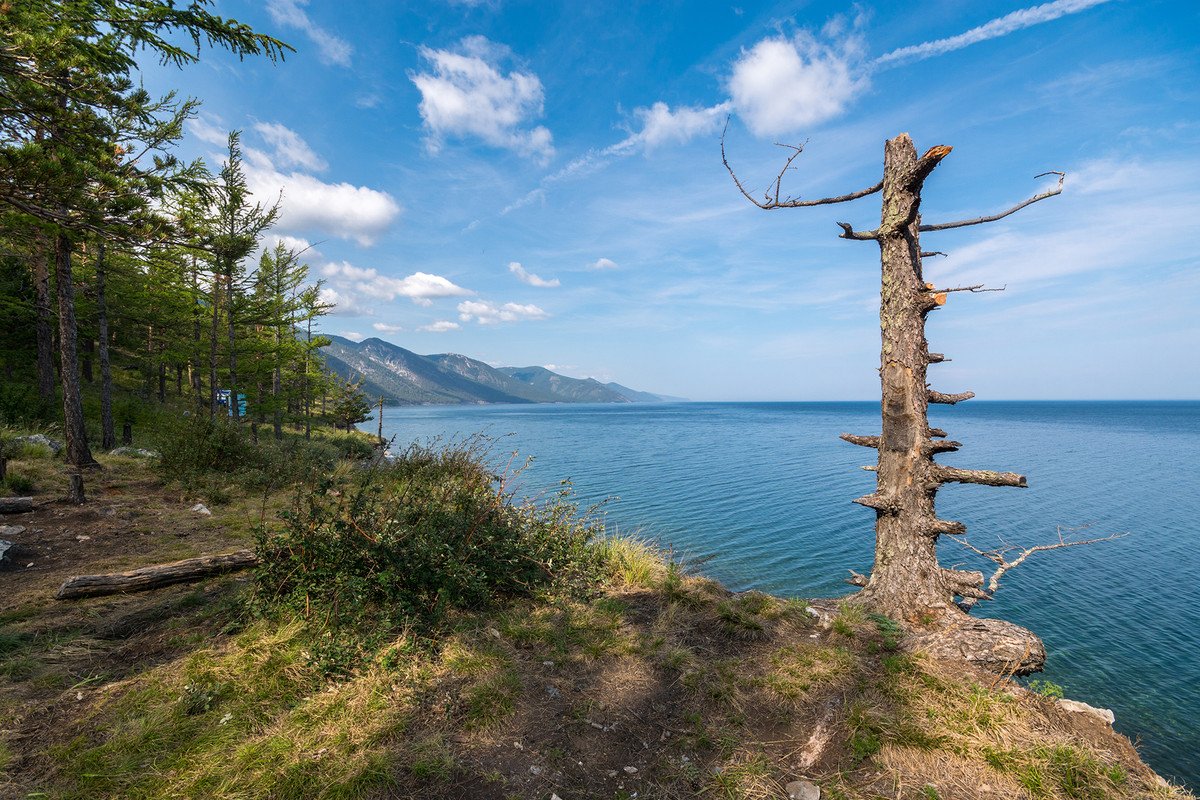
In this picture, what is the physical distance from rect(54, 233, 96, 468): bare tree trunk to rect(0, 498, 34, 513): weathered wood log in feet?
5.92

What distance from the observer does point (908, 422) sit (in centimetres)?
561

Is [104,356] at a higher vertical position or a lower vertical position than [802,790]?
higher

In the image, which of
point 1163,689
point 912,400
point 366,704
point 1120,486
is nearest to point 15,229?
point 366,704

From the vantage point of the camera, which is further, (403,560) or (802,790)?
(403,560)

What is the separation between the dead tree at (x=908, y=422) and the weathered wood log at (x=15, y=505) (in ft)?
42.3

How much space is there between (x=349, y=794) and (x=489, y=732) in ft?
3.33

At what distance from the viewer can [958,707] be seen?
3.93 metres

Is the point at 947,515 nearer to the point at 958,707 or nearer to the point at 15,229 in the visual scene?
the point at 958,707

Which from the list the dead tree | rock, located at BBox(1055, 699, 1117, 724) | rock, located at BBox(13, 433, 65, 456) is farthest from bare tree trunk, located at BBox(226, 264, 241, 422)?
rock, located at BBox(1055, 699, 1117, 724)

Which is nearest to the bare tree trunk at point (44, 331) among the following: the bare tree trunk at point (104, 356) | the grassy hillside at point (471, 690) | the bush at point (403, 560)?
the bare tree trunk at point (104, 356)

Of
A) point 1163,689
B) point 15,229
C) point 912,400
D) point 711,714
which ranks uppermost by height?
point 15,229

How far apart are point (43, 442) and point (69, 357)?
5.24m

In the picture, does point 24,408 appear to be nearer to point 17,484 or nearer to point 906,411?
point 17,484

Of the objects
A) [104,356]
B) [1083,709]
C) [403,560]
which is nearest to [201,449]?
[104,356]
